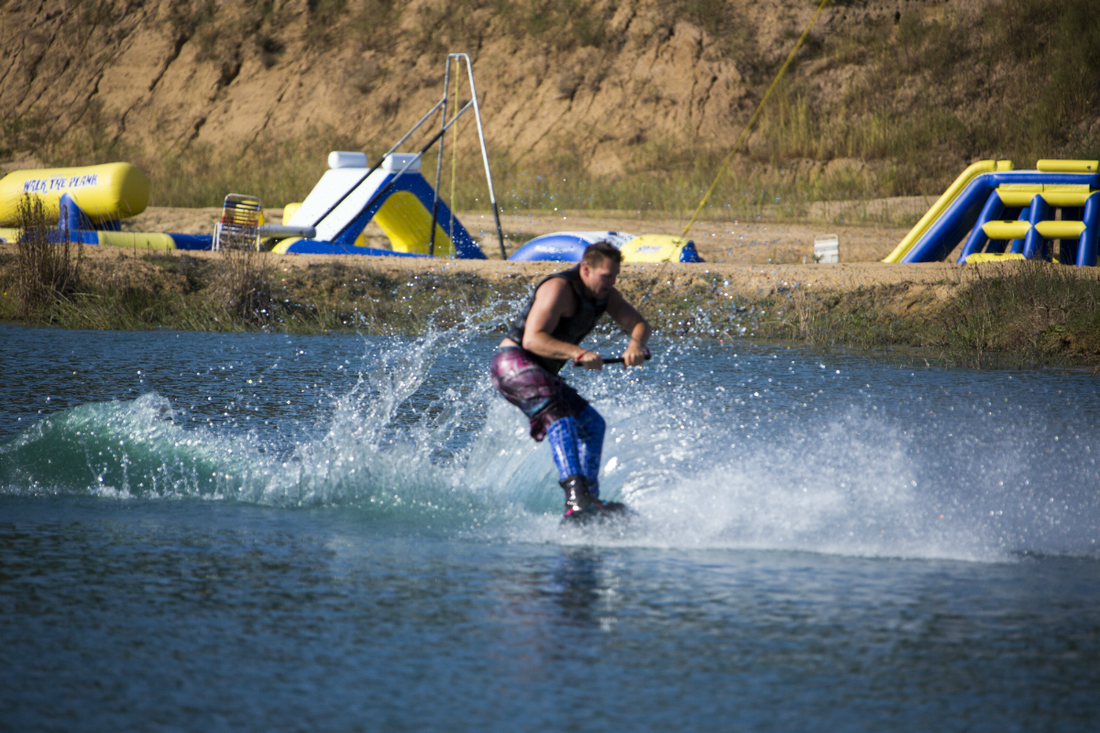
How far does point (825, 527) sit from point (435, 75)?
31516mm

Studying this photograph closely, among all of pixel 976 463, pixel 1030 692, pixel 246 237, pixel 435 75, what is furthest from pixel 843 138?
pixel 1030 692

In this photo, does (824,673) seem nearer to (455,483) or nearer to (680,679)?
(680,679)

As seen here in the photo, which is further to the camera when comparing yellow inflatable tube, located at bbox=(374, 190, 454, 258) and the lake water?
yellow inflatable tube, located at bbox=(374, 190, 454, 258)

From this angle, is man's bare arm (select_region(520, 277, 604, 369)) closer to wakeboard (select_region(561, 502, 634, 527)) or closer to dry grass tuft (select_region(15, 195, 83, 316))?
wakeboard (select_region(561, 502, 634, 527))

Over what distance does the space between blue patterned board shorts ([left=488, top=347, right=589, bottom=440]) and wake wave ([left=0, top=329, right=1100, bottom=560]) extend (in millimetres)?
506

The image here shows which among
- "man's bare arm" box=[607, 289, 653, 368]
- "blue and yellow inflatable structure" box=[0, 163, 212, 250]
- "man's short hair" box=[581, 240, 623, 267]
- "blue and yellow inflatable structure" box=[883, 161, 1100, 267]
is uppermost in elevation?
"blue and yellow inflatable structure" box=[0, 163, 212, 250]

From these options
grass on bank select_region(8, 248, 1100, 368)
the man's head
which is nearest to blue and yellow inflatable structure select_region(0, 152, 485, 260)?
grass on bank select_region(8, 248, 1100, 368)

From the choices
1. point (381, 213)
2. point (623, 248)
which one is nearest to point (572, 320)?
point (623, 248)

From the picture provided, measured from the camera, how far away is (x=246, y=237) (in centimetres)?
1435

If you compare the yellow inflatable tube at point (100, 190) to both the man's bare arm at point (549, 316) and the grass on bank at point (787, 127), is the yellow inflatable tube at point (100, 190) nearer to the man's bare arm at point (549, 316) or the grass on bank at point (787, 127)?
the grass on bank at point (787, 127)

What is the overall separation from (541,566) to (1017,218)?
519 inches

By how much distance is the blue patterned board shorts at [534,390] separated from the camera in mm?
5434

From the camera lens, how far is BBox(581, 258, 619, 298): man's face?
208 inches

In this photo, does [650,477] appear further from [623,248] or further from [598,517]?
[623,248]
